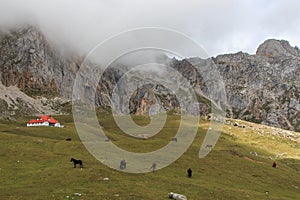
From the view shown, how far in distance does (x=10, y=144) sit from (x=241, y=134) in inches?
3850

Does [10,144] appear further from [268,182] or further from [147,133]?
[147,133]

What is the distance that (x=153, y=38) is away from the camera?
6059 cm

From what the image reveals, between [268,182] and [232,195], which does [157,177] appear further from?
[268,182]

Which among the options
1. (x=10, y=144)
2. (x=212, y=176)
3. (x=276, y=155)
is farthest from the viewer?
(x=276, y=155)

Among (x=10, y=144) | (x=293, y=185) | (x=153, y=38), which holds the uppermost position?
(x=153, y=38)

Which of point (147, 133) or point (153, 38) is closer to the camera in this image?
point (153, 38)

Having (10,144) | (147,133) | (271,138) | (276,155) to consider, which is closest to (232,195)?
(10,144)

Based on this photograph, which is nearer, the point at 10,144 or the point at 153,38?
the point at 153,38

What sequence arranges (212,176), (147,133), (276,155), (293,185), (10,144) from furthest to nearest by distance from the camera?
(147,133), (276,155), (10,144), (293,185), (212,176)

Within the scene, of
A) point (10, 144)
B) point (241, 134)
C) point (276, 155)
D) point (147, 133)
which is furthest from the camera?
point (241, 134)

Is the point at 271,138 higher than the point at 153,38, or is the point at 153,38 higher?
the point at 153,38

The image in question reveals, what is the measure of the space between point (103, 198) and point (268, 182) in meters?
38.1

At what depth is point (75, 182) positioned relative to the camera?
142 feet

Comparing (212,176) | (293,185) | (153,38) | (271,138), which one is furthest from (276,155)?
(153,38)
